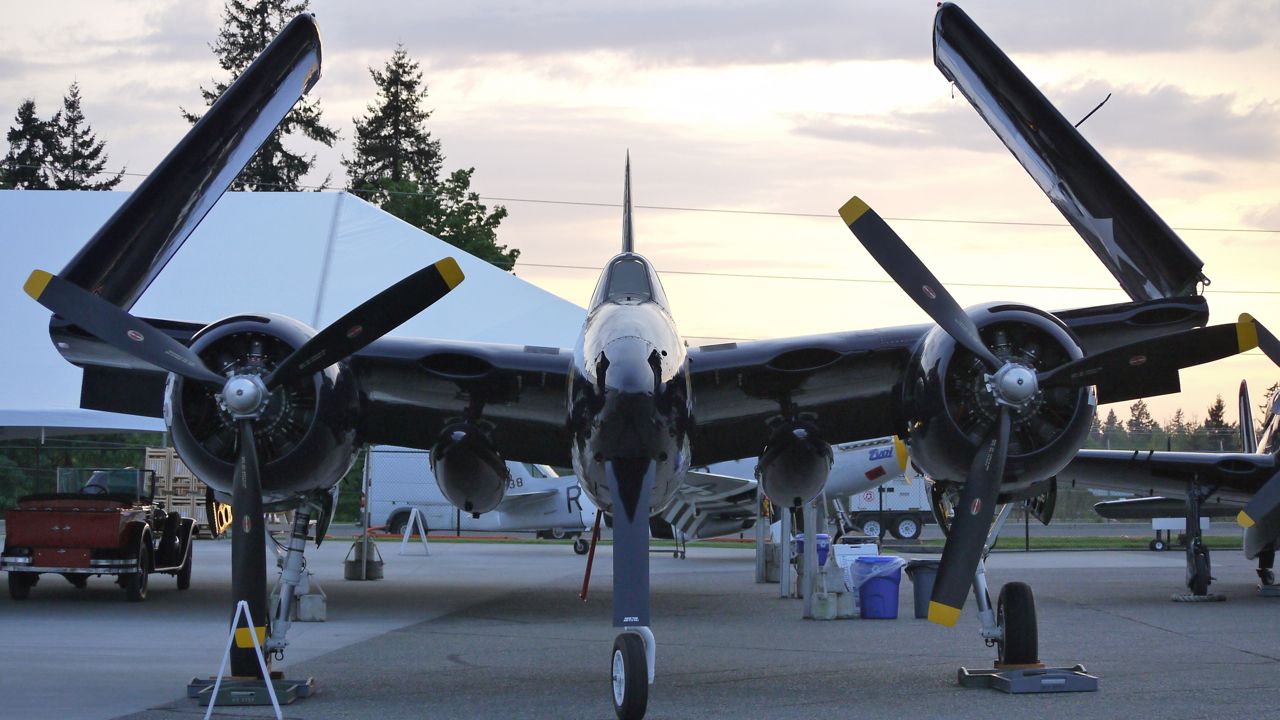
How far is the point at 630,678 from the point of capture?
886 cm

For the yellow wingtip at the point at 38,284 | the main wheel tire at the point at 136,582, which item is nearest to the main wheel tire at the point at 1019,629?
the yellow wingtip at the point at 38,284

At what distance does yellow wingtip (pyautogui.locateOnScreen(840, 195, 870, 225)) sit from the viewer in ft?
35.2

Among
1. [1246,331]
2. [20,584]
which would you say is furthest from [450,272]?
[20,584]

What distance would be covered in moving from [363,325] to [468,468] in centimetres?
317

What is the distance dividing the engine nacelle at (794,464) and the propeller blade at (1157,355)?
10.0ft

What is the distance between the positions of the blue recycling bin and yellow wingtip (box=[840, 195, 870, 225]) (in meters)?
8.15

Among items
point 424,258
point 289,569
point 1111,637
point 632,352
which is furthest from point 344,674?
point 424,258

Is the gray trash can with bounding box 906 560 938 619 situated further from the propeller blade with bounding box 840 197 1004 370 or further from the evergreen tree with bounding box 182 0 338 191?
the evergreen tree with bounding box 182 0 338 191

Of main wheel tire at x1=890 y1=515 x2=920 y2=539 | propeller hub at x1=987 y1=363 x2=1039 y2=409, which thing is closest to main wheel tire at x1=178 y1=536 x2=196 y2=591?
propeller hub at x1=987 y1=363 x2=1039 y2=409

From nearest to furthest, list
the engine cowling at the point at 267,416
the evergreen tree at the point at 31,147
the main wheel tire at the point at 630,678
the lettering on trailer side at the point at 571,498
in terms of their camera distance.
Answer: the main wheel tire at the point at 630,678, the engine cowling at the point at 267,416, the lettering on trailer side at the point at 571,498, the evergreen tree at the point at 31,147

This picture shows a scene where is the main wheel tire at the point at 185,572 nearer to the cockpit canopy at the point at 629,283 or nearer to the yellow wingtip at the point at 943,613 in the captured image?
the cockpit canopy at the point at 629,283

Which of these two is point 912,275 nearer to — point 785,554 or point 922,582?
point 922,582

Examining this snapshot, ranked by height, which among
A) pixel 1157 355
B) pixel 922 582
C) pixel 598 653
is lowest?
pixel 598 653

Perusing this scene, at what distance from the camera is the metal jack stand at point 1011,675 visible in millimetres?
10867
